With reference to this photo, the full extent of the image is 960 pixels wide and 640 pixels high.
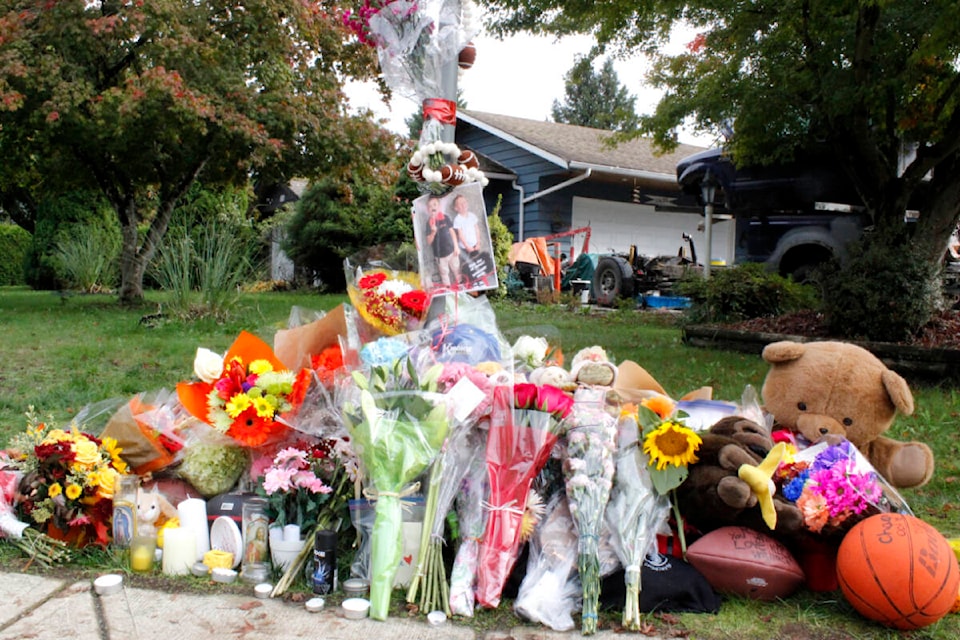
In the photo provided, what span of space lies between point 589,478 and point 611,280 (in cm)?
1219

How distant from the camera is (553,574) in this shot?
9.18 ft

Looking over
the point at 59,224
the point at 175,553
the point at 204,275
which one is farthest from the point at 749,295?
the point at 59,224

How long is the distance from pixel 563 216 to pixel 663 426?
1505 centimetres

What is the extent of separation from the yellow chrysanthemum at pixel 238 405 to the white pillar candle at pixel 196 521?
1.28ft

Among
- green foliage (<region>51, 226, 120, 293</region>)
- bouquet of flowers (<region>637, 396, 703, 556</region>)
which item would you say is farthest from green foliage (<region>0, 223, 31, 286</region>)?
bouquet of flowers (<region>637, 396, 703, 556</region>)

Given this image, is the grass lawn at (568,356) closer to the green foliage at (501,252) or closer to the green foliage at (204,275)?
the green foliage at (204,275)

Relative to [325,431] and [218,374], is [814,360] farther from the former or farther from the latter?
[218,374]

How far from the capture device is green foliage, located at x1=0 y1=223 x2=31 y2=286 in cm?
2464

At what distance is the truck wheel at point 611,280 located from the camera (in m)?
14.5

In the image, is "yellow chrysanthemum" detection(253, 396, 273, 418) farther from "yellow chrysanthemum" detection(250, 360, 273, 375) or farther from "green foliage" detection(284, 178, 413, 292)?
"green foliage" detection(284, 178, 413, 292)

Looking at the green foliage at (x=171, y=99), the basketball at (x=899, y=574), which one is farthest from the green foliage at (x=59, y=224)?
the basketball at (x=899, y=574)

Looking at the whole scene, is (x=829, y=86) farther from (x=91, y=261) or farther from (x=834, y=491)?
(x=91, y=261)

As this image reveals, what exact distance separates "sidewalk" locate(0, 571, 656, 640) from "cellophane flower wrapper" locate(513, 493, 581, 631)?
6 cm

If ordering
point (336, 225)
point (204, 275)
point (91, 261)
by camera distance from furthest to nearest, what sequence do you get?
point (336, 225) → point (91, 261) → point (204, 275)
